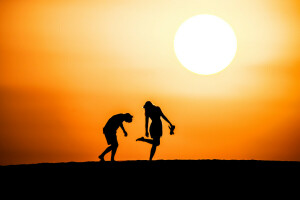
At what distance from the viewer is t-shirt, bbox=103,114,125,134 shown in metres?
11.5

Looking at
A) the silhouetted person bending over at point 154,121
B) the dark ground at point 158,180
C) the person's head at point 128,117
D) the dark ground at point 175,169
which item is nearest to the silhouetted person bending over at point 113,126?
the person's head at point 128,117

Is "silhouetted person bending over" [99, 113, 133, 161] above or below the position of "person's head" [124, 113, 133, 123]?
below

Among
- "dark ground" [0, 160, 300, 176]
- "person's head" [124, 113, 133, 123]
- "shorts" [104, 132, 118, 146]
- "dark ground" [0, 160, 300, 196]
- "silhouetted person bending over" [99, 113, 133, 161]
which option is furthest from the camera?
"shorts" [104, 132, 118, 146]

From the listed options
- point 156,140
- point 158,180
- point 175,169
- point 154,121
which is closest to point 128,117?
point 154,121

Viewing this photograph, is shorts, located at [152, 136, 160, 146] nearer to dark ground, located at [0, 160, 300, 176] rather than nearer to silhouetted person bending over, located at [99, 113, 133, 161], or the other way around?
silhouetted person bending over, located at [99, 113, 133, 161]

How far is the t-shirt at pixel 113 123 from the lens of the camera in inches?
452

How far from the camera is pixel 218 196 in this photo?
21.0 ft

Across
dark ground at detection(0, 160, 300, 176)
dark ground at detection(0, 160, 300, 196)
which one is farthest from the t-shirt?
dark ground at detection(0, 160, 300, 196)

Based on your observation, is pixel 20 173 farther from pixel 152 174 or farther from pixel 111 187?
pixel 152 174

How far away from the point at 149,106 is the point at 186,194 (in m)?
4.60

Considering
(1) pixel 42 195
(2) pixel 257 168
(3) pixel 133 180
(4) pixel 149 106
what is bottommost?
(1) pixel 42 195

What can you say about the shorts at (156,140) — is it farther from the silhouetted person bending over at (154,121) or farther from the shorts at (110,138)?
the shorts at (110,138)

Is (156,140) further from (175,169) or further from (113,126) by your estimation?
(175,169)

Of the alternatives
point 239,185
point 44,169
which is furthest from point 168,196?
point 44,169
